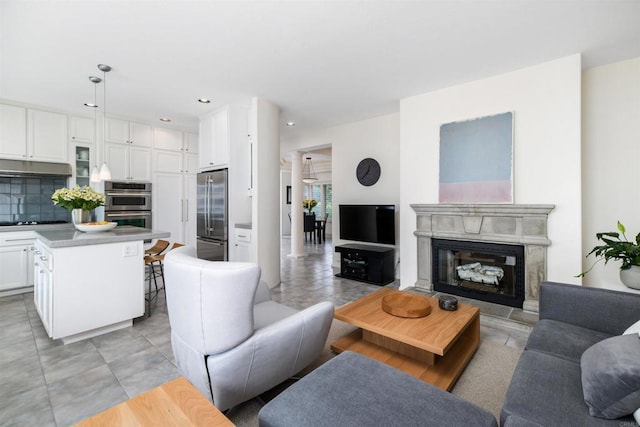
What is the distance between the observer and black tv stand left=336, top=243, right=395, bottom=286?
450cm

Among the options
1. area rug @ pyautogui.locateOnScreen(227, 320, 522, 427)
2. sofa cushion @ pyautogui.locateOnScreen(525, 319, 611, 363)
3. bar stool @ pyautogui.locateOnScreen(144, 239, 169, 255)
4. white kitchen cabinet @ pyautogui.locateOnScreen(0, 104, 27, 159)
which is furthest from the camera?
white kitchen cabinet @ pyautogui.locateOnScreen(0, 104, 27, 159)

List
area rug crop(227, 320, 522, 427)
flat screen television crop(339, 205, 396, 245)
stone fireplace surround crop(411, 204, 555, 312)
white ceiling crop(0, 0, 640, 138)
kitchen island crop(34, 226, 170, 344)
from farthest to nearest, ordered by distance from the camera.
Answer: flat screen television crop(339, 205, 396, 245) → stone fireplace surround crop(411, 204, 555, 312) → kitchen island crop(34, 226, 170, 344) → white ceiling crop(0, 0, 640, 138) → area rug crop(227, 320, 522, 427)

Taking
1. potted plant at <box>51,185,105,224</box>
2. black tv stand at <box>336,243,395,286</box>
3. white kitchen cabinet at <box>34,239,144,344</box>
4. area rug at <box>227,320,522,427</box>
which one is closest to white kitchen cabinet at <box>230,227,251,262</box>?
white kitchen cabinet at <box>34,239,144,344</box>

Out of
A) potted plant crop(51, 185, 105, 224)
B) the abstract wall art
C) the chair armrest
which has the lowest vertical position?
the chair armrest

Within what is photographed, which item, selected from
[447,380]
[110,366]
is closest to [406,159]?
[447,380]

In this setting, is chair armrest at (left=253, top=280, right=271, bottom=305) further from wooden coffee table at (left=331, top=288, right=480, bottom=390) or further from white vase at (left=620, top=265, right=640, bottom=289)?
white vase at (left=620, top=265, right=640, bottom=289)

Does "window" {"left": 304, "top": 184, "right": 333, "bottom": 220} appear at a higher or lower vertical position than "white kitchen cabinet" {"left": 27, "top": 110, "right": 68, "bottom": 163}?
lower

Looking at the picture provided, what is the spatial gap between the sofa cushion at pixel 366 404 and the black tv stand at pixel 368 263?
3178mm

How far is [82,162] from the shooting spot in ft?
15.1

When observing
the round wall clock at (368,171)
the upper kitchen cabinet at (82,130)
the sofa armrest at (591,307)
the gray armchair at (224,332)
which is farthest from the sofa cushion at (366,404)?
the upper kitchen cabinet at (82,130)

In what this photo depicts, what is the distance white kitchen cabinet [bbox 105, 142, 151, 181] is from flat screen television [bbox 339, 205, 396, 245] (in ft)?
Result: 11.6

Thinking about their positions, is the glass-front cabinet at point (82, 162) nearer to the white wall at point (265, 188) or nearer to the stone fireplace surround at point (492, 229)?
the white wall at point (265, 188)

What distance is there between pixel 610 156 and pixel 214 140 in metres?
5.00

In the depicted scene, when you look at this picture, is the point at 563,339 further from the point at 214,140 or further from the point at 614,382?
the point at 214,140
